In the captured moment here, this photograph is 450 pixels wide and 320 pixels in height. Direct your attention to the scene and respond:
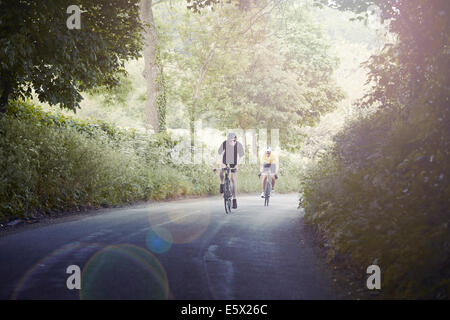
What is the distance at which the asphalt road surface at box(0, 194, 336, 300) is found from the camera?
19.3 feet

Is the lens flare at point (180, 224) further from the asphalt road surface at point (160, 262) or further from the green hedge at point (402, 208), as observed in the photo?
the green hedge at point (402, 208)

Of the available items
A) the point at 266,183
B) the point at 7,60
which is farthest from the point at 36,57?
the point at 266,183

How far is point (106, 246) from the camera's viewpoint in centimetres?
843

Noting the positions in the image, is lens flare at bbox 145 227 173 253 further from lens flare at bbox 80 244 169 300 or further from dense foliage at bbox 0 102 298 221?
dense foliage at bbox 0 102 298 221

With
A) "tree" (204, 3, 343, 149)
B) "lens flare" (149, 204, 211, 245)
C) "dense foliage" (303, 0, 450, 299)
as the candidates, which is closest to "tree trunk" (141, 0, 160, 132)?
"tree" (204, 3, 343, 149)

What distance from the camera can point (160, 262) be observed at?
734 cm

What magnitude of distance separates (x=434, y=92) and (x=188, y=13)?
2622 centimetres

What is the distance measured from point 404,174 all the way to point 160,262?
140 inches

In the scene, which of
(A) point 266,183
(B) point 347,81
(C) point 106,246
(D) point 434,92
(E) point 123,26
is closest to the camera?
(D) point 434,92

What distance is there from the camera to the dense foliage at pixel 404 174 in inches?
220

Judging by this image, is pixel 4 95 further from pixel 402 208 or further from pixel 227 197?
pixel 402 208

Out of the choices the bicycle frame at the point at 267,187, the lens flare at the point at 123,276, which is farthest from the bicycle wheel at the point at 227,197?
the lens flare at the point at 123,276

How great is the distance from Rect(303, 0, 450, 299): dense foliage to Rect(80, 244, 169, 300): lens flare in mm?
2573
